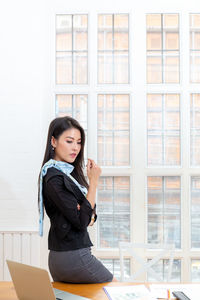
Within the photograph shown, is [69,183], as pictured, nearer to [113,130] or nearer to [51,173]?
[51,173]

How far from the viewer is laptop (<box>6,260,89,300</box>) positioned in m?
1.47

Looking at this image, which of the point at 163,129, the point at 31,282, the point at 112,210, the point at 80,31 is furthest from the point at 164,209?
the point at 31,282

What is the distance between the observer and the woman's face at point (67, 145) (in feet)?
7.68

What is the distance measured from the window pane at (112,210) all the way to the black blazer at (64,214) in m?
1.30

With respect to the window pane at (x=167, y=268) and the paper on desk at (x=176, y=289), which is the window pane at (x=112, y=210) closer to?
the window pane at (x=167, y=268)

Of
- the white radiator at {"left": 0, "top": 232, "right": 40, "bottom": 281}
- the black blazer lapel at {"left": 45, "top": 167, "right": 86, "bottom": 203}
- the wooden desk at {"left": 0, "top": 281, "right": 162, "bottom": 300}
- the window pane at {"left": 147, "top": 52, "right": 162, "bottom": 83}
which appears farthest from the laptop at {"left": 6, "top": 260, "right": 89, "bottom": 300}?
the window pane at {"left": 147, "top": 52, "right": 162, "bottom": 83}

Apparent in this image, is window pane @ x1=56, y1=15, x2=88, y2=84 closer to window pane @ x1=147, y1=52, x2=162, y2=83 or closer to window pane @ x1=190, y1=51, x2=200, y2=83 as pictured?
window pane @ x1=147, y1=52, x2=162, y2=83

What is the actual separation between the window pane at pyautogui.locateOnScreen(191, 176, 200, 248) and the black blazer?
62.9 inches

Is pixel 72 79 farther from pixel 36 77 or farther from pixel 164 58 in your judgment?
pixel 164 58

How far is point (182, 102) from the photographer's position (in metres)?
3.46

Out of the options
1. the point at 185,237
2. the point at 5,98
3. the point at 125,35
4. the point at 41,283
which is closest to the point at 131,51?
the point at 125,35

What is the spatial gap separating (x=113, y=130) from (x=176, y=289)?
1.89 meters

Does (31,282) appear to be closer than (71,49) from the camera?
Yes

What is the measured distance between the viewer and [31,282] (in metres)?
1.53
